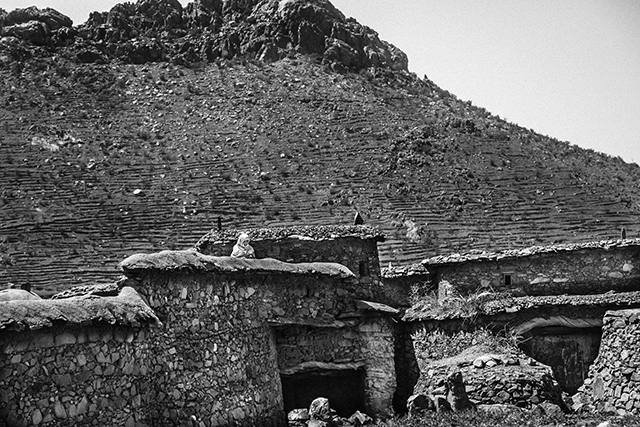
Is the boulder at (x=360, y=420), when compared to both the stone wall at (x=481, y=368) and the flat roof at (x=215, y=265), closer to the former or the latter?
the stone wall at (x=481, y=368)

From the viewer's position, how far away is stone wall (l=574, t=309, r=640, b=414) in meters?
18.3

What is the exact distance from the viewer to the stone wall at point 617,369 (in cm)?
1834

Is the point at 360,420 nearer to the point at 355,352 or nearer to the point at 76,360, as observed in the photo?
the point at 355,352

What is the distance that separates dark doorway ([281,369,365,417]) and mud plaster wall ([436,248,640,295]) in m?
4.04

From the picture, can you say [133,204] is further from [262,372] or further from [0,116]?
[262,372]

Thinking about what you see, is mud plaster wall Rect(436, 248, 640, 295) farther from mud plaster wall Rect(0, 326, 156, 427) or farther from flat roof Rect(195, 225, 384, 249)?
mud plaster wall Rect(0, 326, 156, 427)

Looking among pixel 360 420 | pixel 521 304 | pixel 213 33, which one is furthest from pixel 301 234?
pixel 213 33

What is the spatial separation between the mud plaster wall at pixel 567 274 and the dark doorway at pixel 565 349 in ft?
7.94

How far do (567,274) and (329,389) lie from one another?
6367mm

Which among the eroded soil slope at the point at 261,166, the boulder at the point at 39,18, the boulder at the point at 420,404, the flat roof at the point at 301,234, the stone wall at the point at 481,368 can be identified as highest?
the boulder at the point at 39,18

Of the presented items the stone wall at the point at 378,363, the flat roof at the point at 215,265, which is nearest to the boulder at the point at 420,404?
the stone wall at the point at 378,363

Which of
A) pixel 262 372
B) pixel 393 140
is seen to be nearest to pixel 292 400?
pixel 262 372

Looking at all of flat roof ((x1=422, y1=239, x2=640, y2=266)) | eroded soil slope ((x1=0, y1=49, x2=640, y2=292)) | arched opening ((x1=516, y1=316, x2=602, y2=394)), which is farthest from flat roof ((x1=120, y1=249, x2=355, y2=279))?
eroded soil slope ((x1=0, y1=49, x2=640, y2=292))

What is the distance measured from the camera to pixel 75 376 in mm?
13516
